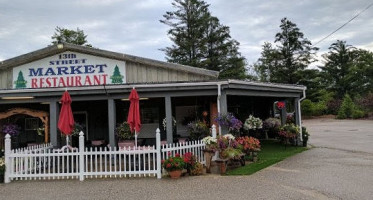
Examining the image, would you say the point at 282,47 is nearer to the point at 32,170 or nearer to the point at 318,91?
the point at 318,91

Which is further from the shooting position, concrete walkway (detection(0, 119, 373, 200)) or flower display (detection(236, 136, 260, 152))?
flower display (detection(236, 136, 260, 152))

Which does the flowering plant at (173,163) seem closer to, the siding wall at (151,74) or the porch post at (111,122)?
the porch post at (111,122)

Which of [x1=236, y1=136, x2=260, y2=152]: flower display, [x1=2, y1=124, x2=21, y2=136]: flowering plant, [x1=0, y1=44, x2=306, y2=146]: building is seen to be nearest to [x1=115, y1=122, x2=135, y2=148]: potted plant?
[x1=0, y1=44, x2=306, y2=146]: building

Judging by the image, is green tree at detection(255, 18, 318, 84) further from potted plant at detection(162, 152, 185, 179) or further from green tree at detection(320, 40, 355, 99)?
potted plant at detection(162, 152, 185, 179)

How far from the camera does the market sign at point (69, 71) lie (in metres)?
12.1

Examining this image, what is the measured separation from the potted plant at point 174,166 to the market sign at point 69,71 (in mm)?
4908

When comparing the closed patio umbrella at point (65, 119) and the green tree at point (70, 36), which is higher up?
the green tree at point (70, 36)

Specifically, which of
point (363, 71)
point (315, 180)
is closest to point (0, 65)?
point (315, 180)

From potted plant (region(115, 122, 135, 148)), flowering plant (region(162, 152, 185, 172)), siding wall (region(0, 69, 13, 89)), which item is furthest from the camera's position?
siding wall (region(0, 69, 13, 89))

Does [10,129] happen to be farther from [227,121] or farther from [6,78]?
[227,121]

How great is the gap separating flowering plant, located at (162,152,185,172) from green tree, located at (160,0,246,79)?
29250 mm

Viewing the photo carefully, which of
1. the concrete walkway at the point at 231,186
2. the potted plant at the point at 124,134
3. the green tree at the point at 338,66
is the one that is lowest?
the concrete walkway at the point at 231,186

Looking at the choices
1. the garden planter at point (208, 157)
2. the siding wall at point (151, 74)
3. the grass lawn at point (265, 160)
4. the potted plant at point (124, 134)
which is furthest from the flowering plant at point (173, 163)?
the siding wall at point (151, 74)

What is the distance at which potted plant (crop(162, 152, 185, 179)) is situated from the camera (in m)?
8.16
